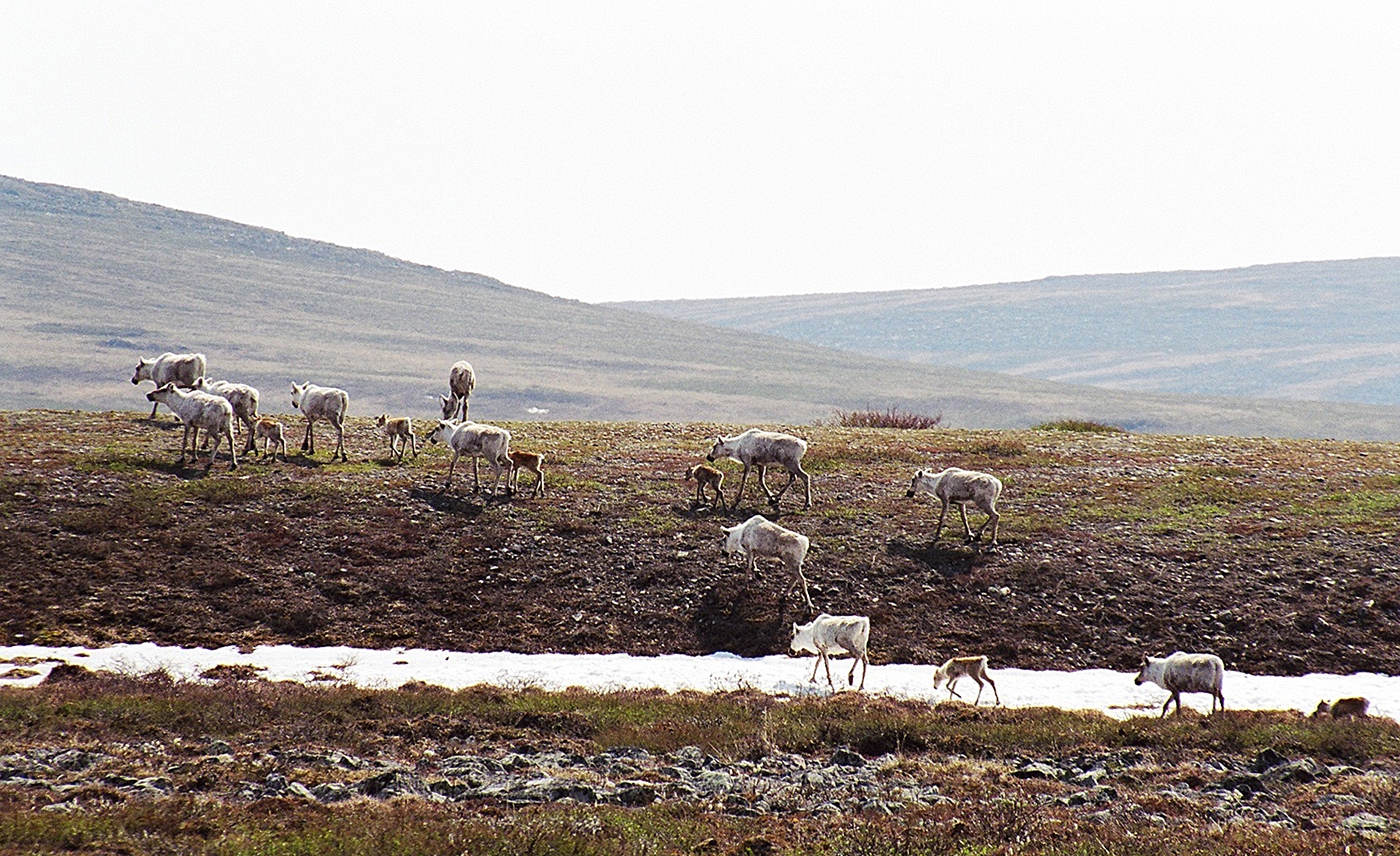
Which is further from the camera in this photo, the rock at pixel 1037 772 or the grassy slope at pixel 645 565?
the grassy slope at pixel 645 565

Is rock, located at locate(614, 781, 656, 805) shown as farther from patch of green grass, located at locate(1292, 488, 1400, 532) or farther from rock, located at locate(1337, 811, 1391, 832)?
patch of green grass, located at locate(1292, 488, 1400, 532)

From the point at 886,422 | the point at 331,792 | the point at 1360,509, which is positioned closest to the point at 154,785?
the point at 331,792

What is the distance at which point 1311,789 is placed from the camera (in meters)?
13.0

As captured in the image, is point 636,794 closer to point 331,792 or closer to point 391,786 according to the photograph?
point 391,786

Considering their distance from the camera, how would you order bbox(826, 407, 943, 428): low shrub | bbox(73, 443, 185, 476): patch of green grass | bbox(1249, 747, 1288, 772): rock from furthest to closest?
bbox(826, 407, 943, 428): low shrub
bbox(73, 443, 185, 476): patch of green grass
bbox(1249, 747, 1288, 772): rock

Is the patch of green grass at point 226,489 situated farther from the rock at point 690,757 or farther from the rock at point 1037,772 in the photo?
the rock at point 1037,772

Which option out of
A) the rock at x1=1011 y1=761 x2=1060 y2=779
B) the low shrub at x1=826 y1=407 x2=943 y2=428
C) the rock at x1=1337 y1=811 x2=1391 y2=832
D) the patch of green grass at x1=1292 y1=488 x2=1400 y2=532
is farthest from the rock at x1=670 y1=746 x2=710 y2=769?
the low shrub at x1=826 y1=407 x2=943 y2=428

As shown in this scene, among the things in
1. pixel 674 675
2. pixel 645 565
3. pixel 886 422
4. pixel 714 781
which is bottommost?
pixel 674 675

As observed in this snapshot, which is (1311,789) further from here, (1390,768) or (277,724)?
(277,724)

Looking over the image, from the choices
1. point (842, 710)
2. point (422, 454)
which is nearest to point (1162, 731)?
point (842, 710)

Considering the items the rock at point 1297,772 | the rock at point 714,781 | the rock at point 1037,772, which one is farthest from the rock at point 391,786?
the rock at point 1297,772

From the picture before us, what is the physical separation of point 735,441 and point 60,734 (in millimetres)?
16743

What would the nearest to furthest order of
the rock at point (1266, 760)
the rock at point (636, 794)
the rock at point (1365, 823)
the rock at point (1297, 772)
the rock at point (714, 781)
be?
the rock at point (1365, 823) < the rock at point (636, 794) < the rock at point (714, 781) < the rock at point (1297, 772) < the rock at point (1266, 760)

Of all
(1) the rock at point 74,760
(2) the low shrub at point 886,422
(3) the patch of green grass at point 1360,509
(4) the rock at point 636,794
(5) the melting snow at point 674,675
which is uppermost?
(3) the patch of green grass at point 1360,509
